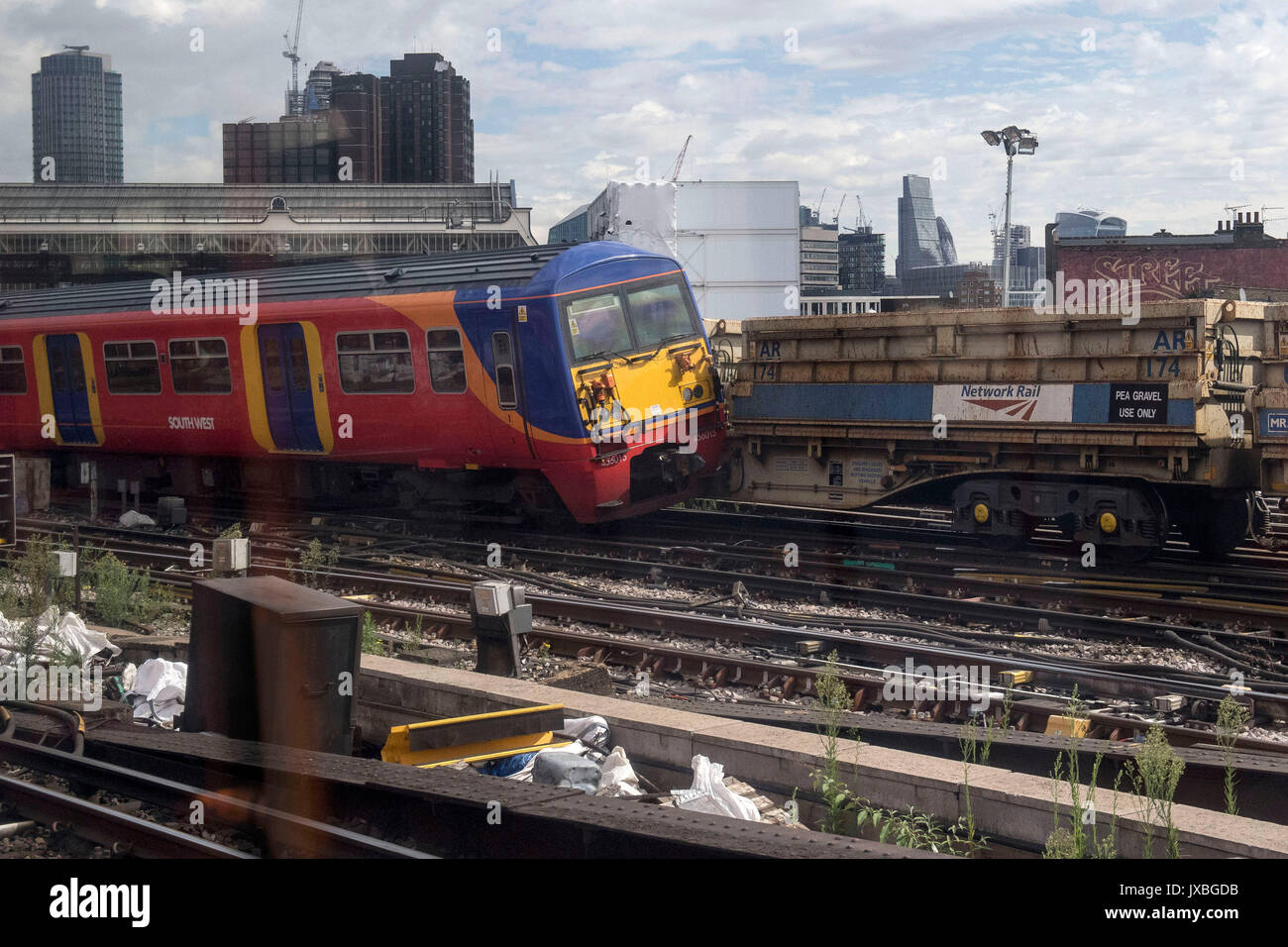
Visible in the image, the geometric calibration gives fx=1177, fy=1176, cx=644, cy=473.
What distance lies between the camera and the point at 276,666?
20.8 feet

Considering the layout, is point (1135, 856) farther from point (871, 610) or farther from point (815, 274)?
point (815, 274)

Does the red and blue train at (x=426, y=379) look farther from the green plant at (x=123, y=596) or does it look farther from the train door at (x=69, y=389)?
the green plant at (x=123, y=596)

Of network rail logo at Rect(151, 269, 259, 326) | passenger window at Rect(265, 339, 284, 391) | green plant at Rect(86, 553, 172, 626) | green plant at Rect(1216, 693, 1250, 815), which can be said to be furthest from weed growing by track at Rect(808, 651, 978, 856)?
network rail logo at Rect(151, 269, 259, 326)

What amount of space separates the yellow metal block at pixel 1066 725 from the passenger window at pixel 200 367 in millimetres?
12439

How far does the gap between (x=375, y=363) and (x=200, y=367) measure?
3.52 metres

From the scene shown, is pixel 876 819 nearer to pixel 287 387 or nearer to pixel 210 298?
pixel 287 387

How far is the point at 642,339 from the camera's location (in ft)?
45.4

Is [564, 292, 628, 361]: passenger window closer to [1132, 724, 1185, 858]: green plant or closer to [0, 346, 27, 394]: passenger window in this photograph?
[1132, 724, 1185, 858]: green plant

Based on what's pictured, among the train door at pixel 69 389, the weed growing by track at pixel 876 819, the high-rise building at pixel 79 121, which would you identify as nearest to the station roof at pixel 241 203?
the high-rise building at pixel 79 121

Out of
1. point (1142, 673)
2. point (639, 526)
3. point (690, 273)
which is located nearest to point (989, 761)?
point (1142, 673)

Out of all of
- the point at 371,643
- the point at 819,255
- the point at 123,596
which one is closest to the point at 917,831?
the point at 371,643

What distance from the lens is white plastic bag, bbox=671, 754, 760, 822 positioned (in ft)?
18.0

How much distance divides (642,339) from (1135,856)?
987cm

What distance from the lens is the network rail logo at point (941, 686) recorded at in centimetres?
783
